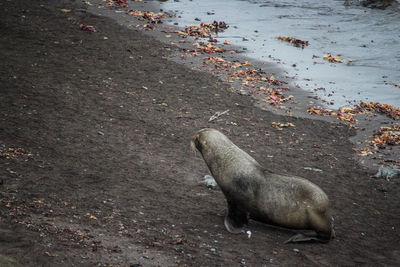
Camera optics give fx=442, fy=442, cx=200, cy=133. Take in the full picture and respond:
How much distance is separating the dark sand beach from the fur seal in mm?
179

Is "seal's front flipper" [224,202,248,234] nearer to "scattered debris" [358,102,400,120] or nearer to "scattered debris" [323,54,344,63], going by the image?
"scattered debris" [358,102,400,120]

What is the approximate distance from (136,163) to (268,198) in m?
2.39

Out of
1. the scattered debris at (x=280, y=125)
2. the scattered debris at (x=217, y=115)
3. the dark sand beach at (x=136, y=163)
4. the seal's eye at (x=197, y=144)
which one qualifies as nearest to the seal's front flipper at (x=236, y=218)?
the dark sand beach at (x=136, y=163)

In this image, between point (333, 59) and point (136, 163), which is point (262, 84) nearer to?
point (333, 59)

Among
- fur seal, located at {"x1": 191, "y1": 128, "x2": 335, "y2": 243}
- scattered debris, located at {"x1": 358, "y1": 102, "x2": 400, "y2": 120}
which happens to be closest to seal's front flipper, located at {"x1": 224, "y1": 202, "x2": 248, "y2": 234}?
fur seal, located at {"x1": 191, "y1": 128, "x2": 335, "y2": 243}

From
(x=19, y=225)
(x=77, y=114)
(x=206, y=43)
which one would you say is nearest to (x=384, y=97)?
(x=206, y=43)

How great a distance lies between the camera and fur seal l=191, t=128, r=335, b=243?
5258mm

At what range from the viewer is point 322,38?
18297mm

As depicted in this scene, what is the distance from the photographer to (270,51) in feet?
50.9

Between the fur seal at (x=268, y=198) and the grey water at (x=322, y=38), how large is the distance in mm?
7010

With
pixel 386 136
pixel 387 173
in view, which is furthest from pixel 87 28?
pixel 387 173

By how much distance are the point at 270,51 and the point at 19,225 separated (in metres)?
12.7

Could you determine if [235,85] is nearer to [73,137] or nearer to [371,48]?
[73,137]

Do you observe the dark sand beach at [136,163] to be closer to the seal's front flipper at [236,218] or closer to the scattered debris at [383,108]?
the seal's front flipper at [236,218]
